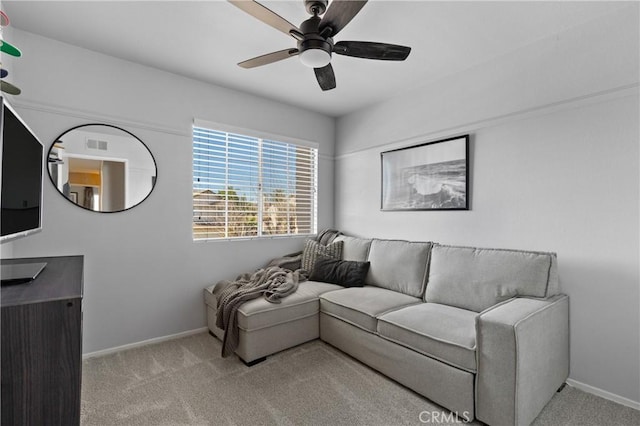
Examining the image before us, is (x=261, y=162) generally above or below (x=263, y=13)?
below

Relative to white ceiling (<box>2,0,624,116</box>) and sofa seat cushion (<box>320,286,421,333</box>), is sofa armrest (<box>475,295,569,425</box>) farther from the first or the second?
white ceiling (<box>2,0,624,116</box>)

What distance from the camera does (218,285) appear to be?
3.07 m

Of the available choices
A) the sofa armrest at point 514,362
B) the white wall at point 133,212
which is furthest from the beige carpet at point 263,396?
the white wall at point 133,212

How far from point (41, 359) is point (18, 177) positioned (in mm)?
1005

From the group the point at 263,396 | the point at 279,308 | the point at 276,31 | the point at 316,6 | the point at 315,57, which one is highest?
the point at 276,31

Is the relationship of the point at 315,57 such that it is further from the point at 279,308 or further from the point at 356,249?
the point at 356,249

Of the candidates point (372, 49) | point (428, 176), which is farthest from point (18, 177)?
point (428, 176)

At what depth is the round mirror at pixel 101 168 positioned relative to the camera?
8.23 feet

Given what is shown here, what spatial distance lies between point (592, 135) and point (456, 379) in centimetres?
196

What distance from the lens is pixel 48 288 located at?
1.12m

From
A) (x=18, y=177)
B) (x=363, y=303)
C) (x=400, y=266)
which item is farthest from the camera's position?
(x=400, y=266)

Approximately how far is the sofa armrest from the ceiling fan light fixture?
1.80 metres

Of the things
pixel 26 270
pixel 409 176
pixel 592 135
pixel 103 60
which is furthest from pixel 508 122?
pixel 103 60

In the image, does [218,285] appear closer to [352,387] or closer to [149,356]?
[149,356]
